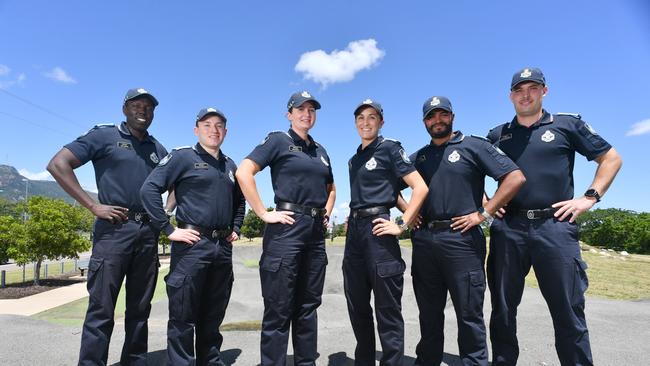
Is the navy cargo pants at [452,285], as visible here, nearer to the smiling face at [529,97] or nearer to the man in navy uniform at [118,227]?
the smiling face at [529,97]

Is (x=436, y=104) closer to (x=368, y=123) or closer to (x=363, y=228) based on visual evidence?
(x=368, y=123)

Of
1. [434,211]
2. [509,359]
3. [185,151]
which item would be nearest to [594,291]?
[509,359]

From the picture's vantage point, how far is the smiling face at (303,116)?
14.4 ft

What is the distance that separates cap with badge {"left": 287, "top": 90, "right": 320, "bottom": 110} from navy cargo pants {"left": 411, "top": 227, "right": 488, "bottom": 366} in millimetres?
1977

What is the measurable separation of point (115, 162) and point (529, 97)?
4.91 m

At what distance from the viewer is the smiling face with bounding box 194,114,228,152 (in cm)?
441

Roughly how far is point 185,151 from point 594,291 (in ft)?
49.6

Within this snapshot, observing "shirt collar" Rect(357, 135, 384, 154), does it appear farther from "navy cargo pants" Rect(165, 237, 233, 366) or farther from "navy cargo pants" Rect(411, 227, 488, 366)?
"navy cargo pants" Rect(165, 237, 233, 366)

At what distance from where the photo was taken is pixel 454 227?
4055 mm

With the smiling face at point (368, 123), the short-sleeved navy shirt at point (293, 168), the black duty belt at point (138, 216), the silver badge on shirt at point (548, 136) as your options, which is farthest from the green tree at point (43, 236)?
the silver badge on shirt at point (548, 136)

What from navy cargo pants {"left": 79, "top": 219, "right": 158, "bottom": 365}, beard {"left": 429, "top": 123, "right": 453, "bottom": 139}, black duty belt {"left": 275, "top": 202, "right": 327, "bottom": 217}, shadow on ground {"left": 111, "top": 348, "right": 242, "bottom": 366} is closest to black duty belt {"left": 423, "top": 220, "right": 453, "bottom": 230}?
beard {"left": 429, "top": 123, "right": 453, "bottom": 139}

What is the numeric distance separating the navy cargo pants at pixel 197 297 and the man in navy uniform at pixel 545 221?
10.3 ft

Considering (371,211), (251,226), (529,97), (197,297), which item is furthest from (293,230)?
(251,226)

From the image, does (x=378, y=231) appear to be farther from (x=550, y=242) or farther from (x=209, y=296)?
(x=209, y=296)
